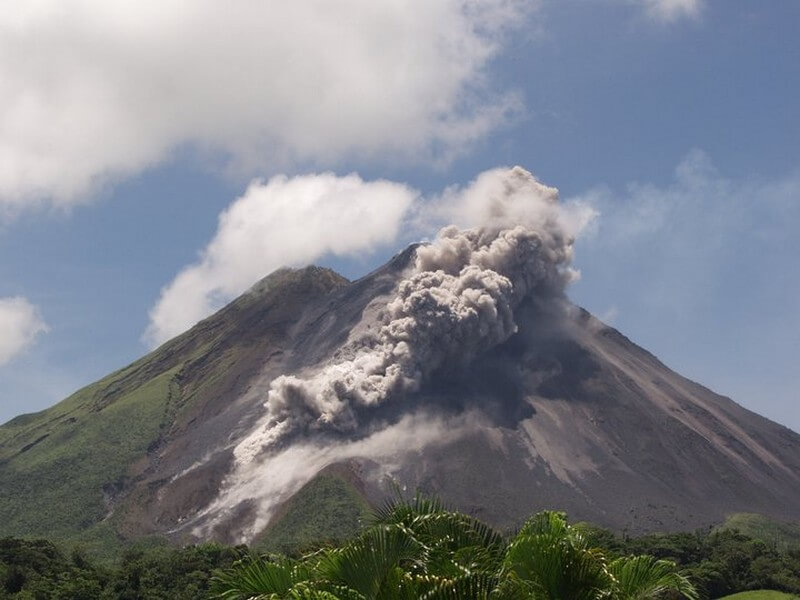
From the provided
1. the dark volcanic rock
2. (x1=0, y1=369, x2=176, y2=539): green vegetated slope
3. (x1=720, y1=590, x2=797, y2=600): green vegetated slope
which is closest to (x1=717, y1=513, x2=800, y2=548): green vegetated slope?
the dark volcanic rock

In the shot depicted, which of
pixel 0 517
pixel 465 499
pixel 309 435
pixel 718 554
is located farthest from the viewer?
pixel 309 435

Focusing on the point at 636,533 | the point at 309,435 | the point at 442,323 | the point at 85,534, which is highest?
the point at 442,323

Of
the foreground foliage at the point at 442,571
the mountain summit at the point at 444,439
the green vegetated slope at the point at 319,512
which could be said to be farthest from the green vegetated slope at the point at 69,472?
the foreground foliage at the point at 442,571

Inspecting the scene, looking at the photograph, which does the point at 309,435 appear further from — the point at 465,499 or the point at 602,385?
the point at 602,385

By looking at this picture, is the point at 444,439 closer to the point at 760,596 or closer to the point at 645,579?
the point at 760,596

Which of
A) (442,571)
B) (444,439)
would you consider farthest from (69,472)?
(442,571)

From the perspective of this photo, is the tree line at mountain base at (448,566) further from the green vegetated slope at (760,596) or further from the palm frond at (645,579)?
the green vegetated slope at (760,596)

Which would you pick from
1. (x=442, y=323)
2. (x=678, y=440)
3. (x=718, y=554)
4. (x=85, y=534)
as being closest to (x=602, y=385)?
(x=678, y=440)
